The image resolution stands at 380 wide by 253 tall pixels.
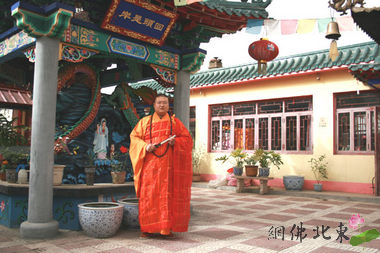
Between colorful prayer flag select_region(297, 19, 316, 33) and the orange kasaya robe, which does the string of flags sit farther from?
the orange kasaya robe

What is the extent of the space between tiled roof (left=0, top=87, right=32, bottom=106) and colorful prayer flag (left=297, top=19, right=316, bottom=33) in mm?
9064

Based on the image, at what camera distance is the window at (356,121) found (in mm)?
10188

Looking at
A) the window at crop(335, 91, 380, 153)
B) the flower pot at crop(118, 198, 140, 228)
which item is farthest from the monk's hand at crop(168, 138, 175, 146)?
the window at crop(335, 91, 380, 153)

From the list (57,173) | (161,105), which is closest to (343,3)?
(161,105)

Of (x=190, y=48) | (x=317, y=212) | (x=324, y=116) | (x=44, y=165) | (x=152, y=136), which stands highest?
(x=190, y=48)

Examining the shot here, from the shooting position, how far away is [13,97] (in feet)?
39.3

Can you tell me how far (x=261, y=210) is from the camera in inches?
301

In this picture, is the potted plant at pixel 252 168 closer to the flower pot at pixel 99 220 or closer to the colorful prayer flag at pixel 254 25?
the colorful prayer flag at pixel 254 25

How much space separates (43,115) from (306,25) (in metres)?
4.35

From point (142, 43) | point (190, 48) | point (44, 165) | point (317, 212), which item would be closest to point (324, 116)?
point (317, 212)

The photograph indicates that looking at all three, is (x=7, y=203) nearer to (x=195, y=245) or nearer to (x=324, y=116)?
(x=195, y=245)

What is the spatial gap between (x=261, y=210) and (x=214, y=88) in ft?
22.8

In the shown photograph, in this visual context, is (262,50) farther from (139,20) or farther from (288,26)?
(139,20)

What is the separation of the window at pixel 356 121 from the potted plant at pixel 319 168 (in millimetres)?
572
